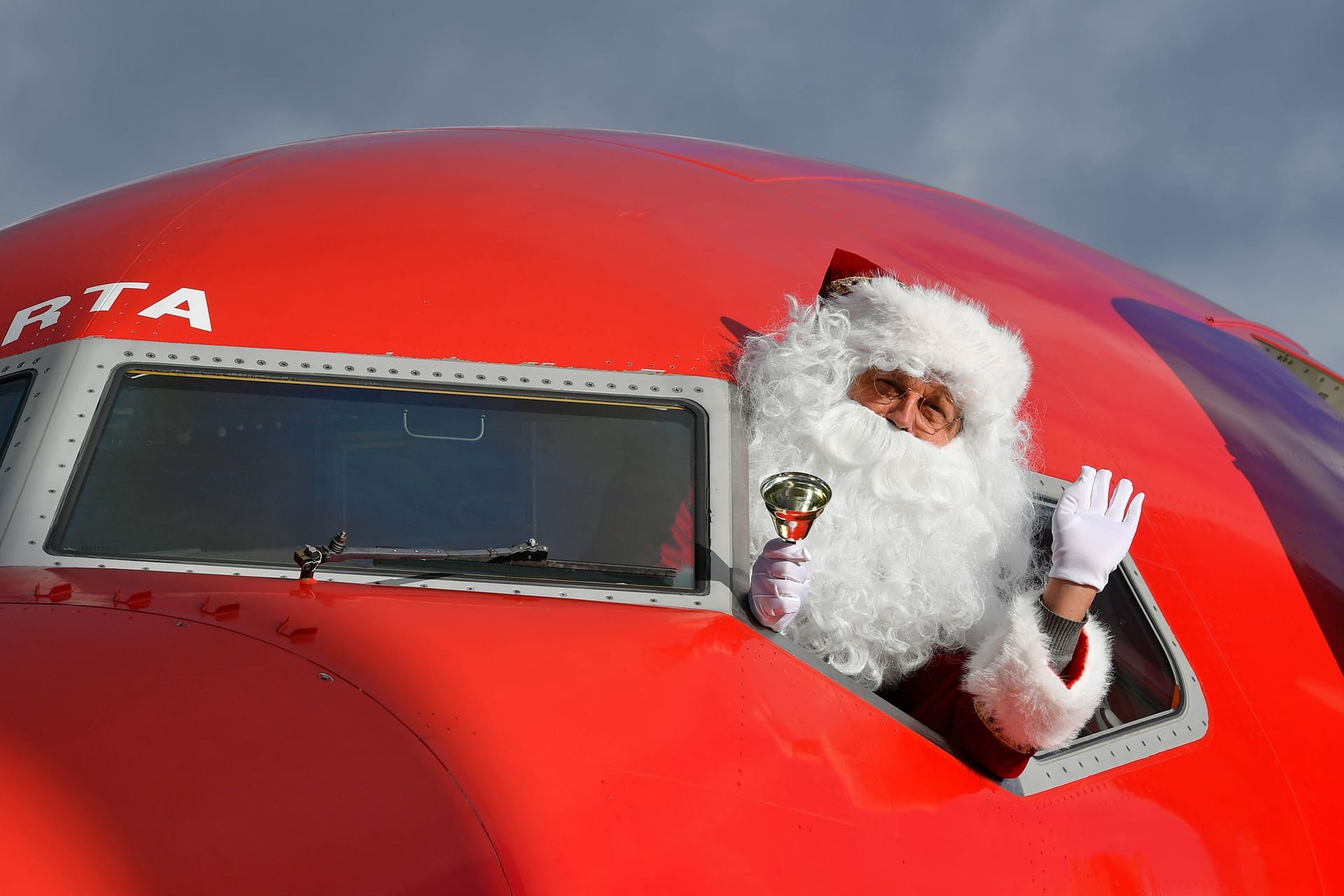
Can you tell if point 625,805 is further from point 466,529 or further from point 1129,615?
point 1129,615

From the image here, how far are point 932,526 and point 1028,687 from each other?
0.69 m

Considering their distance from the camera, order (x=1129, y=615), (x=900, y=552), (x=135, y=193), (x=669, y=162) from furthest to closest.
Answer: (x=669, y=162) → (x=135, y=193) → (x=1129, y=615) → (x=900, y=552)

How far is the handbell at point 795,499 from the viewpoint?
2961 millimetres

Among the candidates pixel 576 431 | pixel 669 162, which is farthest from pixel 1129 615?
pixel 669 162

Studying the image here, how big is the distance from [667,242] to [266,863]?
103 inches

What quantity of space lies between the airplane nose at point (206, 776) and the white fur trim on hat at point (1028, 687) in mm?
1530

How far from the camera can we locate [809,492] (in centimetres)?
296

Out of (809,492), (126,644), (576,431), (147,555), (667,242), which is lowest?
(126,644)

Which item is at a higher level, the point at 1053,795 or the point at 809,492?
the point at 809,492

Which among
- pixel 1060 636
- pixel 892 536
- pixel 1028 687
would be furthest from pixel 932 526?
pixel 1028 687

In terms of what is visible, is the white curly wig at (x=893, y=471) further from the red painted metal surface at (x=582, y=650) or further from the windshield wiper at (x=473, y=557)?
the windshield wiper at (x=473, y=557)

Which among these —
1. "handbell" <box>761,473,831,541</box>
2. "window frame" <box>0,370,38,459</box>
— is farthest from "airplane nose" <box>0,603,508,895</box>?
"handbell" <box>761,473,831,541</box>

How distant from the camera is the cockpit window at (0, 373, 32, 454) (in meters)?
3.11

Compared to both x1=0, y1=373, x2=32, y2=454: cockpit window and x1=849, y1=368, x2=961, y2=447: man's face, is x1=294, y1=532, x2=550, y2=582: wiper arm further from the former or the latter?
x1=849, y1=368, x2=961, y2=447: man's face
